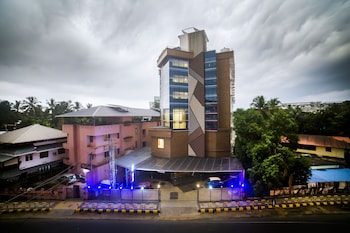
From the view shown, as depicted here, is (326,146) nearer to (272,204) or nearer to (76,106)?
(272,204)

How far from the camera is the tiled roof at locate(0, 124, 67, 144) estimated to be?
2203 centimetres

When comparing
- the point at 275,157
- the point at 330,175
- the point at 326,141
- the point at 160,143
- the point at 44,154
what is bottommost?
the point at 330,175

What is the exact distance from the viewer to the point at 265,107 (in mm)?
28859

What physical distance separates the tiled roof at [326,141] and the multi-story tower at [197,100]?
62.2ft

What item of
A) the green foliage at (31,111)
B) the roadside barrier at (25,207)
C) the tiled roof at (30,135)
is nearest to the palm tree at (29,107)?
the green foliage at (31,111)

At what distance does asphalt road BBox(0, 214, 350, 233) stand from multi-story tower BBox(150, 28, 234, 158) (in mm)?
11836

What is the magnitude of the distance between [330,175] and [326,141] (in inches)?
524

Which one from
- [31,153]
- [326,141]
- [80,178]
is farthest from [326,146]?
[31,153]

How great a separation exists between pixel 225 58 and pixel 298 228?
22858 millimetres

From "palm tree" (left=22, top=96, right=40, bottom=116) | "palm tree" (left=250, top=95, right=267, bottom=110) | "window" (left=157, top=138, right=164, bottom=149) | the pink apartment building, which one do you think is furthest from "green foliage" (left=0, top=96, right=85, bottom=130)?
"palm tree" (left=250, top=95, right=267, bottom=110)

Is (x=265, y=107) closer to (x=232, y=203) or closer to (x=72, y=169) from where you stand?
(x=232, y=203)

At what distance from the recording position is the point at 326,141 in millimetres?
28734

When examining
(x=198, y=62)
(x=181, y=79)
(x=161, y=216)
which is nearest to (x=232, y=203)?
(x=161, y=216)

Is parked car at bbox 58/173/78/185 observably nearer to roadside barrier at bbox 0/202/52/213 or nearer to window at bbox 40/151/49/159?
window at bbox 40/151/49/159
